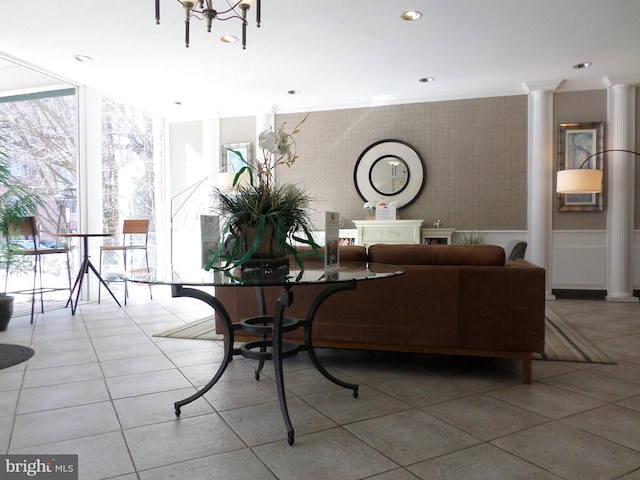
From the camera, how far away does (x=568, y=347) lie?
3.18 m

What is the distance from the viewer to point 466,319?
2.51 meters

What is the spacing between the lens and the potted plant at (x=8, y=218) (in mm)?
3862

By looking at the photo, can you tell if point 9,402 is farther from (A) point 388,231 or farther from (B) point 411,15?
(A) point 388,231

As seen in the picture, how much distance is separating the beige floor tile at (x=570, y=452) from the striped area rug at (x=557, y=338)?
1.18m

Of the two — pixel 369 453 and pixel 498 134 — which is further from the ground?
pixel 498 134

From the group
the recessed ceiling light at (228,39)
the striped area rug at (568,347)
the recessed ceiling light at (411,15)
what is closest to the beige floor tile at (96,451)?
the striped area rug at (568,347)

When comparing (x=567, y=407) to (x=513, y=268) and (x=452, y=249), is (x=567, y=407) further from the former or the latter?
(x=452, y=249)

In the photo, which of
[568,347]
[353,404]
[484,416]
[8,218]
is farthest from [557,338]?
[8,218]

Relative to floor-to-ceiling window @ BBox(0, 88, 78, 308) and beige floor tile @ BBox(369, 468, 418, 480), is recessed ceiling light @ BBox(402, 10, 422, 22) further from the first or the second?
floor-to-ceiling window @ BBox(0, 88, 78, 308)

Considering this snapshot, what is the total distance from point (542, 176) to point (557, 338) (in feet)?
8.60

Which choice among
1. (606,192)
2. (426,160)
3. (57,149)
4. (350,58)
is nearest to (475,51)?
(350,58)

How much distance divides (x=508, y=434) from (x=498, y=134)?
4.56 metres

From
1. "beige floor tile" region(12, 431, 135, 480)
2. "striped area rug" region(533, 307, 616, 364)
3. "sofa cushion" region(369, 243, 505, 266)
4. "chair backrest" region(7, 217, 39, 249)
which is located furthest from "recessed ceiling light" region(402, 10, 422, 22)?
"chair backrest" region(7, 217, 39, 249)

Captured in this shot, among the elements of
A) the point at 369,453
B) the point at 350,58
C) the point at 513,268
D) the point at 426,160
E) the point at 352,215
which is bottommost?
the point at 369,453
